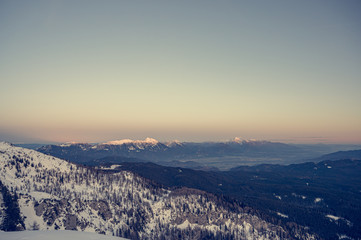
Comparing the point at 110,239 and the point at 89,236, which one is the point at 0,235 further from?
the point at 110,239

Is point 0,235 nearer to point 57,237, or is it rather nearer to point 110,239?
point 57,237

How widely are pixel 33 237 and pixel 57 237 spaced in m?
4.24

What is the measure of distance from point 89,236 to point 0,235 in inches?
646

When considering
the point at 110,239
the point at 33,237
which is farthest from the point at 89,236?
the point at 33,237

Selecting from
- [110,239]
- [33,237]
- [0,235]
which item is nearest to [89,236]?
[110,239]

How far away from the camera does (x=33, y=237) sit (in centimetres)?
5044

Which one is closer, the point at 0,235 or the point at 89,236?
the point at 0,235

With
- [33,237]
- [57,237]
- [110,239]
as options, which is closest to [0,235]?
[33,237]

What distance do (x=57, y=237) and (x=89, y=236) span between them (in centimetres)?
649

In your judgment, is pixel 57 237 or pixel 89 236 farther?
pixel 89 236

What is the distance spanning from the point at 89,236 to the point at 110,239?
5033 millimetres

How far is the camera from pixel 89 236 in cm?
5638

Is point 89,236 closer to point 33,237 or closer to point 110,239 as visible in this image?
point 110,239

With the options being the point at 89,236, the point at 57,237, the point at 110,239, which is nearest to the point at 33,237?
the point at 57,237
